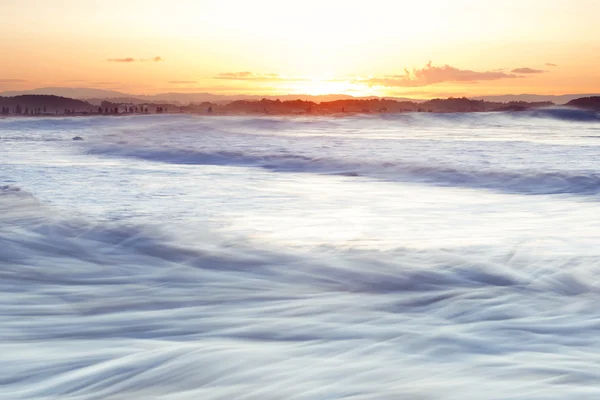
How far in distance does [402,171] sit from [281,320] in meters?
6.58

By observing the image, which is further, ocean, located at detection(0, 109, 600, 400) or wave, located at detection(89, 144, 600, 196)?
wave, located at detection(89, 144, 600, 196)

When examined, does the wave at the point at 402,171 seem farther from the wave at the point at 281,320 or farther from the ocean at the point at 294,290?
the wave at the point at 281,320

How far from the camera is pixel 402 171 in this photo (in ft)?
30.5

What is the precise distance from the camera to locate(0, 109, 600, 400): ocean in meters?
2.33

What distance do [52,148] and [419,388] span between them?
38.3ft

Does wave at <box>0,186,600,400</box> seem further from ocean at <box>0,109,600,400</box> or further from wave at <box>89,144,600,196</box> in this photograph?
wave at <box>89,144,600,196</box>

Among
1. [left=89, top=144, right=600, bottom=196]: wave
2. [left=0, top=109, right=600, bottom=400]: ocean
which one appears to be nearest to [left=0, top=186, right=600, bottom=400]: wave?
[left=0, top=109, right=600, bottom=400]: ocean

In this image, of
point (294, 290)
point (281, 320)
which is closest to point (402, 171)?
point (294, 290)

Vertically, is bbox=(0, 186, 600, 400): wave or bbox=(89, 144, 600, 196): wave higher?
bbox=(89, 144, 600, 196): wave

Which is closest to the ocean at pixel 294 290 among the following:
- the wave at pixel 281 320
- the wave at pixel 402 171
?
the wave at pixel 281 320

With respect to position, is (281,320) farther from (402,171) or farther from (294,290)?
(402,171)

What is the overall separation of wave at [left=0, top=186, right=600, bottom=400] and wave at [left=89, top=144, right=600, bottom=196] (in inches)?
151

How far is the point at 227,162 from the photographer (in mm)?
11008

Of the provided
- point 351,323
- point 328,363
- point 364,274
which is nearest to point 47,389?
point 328,363
